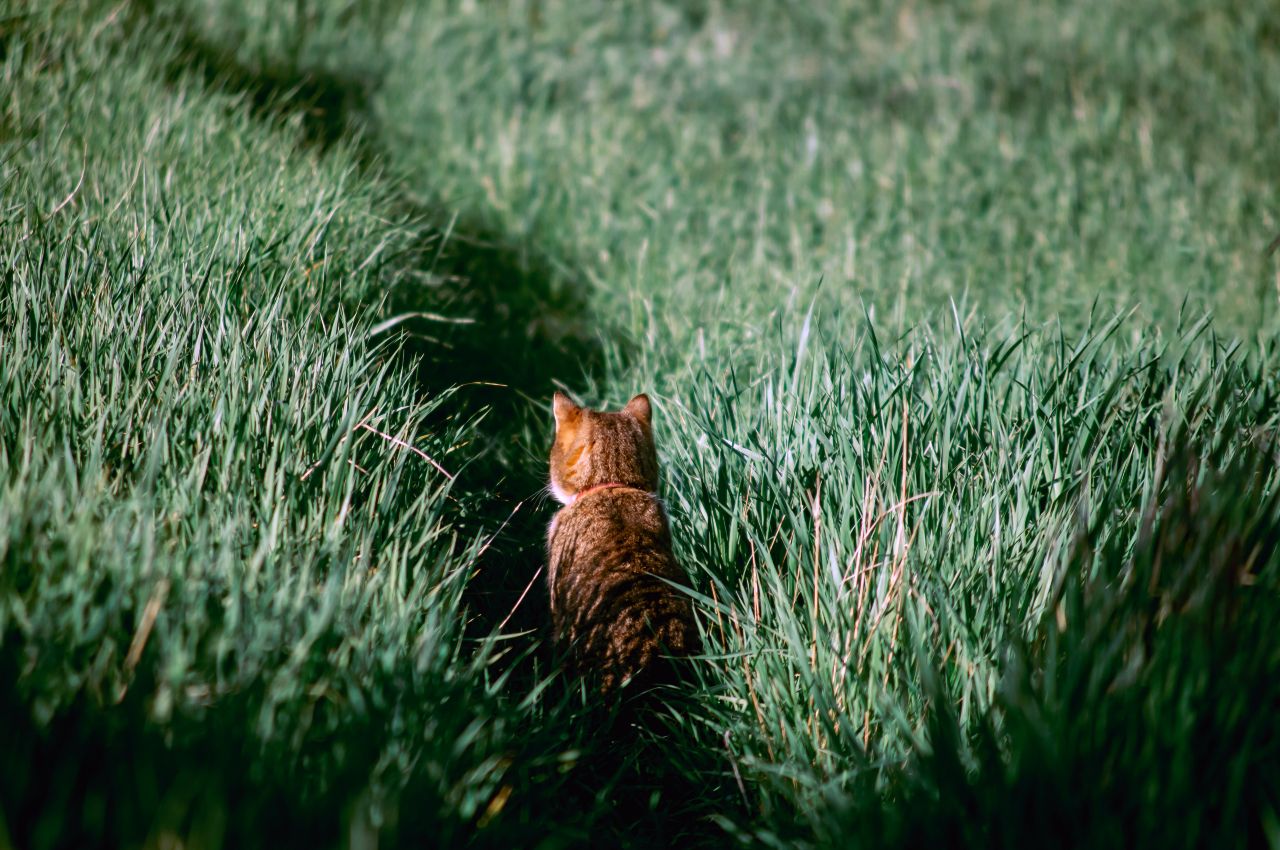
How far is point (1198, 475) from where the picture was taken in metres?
2.21

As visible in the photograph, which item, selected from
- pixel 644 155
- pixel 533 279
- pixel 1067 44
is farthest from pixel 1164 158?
pixel 533 279

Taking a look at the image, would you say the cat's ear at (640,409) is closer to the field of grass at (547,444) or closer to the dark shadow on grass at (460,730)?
the field of grass at (547,444)

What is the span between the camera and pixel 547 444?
3.47 meters

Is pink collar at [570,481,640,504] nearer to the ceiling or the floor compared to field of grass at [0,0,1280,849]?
nearer to the floor

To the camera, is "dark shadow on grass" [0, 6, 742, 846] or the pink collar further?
the pink collar

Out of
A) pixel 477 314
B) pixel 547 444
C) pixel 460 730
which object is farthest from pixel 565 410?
pixel 477 314

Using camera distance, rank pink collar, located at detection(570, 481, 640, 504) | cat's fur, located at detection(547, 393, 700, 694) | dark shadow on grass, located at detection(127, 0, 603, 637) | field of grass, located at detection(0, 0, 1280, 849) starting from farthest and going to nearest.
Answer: dark shadow on grass, located at detection(127, 0, 603, 637), pink collar, located at detection(570, 481, 640, 504), cat's fur, located at detection(547, 393, 700, 694), field of grass, located at detection(0, 0, 1280, 849)

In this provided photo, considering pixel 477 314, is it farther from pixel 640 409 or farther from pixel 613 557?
pixel 613 557

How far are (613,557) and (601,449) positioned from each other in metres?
0.40

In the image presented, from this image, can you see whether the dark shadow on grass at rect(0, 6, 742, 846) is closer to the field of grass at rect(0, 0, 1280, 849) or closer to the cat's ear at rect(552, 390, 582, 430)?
the field of grass at rect(0, 0, 1280, 849)

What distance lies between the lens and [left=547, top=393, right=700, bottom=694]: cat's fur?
230cm

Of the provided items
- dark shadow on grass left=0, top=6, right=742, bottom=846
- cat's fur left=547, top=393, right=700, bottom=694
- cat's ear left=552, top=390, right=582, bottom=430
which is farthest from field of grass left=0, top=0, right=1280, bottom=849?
cat's ear left=552, top=390, right=582, bottom=430

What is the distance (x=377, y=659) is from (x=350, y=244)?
1.98 metres

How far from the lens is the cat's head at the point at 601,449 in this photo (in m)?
2.69
